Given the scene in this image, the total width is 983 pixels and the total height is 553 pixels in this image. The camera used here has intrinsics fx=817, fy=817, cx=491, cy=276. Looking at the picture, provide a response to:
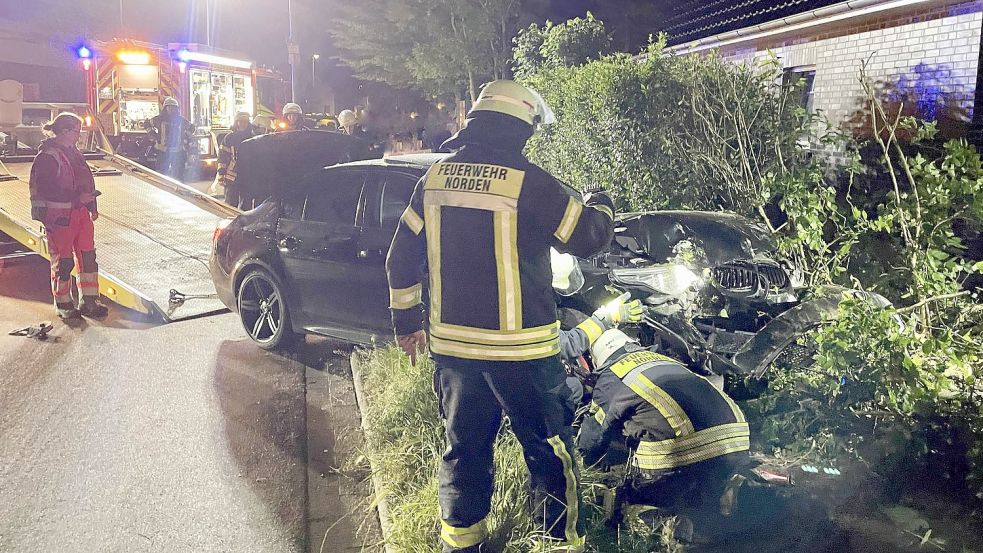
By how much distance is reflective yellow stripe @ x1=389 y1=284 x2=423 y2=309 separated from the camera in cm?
360

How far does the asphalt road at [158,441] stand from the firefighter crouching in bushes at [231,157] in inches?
149

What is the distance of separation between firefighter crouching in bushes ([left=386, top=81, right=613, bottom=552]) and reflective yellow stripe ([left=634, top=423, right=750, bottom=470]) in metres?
0.34

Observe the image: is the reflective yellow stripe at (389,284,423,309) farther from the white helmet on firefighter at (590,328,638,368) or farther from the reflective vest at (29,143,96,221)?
the reflective vest at (29,143,96,221)

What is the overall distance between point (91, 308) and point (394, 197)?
Result: 384 centimetres

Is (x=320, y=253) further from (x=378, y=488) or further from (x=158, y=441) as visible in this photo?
(x=378, y=488)

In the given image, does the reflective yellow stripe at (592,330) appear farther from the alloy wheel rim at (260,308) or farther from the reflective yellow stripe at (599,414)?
the alloy wheel rim at (260,308)

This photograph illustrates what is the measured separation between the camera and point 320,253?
243 inches

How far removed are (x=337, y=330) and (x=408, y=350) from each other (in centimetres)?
244

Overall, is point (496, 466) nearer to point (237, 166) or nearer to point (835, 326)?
point (835, 326)

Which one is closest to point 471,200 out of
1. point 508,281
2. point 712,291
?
point 508,281

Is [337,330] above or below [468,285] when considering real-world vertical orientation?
below

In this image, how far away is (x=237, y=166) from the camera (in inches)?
393

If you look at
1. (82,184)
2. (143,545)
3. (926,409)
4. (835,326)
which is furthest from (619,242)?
(82,184)

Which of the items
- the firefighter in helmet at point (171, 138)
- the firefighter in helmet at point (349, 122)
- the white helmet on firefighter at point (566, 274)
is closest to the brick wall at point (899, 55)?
the white helmet on firefighter at point (566, 274)
